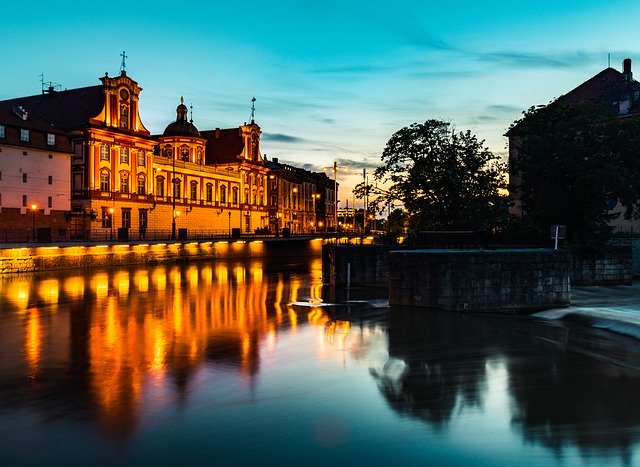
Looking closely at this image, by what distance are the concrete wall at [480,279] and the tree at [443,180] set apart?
40.3 ft

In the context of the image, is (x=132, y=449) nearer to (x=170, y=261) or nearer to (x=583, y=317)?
(x=583, y=317)

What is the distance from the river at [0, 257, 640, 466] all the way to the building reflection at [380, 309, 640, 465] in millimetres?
59

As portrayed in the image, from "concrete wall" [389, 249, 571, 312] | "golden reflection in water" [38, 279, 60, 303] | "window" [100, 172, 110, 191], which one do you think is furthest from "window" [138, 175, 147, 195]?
"concrete wall" [389, 249, 571, 312]

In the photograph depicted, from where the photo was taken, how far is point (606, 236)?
39438mm

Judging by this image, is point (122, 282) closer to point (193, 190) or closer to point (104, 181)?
point (104, 181)

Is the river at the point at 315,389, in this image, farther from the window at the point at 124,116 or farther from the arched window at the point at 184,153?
the arched window at the point at 184,153

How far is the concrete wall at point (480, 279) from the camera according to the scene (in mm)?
26438

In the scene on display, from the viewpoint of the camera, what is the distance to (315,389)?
1420 cm

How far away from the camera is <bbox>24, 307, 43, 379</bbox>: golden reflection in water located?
16203 millimetres

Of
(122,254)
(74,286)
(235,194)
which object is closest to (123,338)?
(74,286)

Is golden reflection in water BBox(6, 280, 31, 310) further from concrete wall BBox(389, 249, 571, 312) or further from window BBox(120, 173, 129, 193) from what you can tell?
window BBox(120, 173, 129, 193)

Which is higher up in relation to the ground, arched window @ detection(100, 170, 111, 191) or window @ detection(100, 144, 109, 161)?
window @ detection(100, 144, 109, 161)

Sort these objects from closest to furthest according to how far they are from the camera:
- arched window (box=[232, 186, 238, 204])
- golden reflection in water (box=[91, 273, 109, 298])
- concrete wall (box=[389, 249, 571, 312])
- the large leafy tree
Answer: concrete wall (box=[389, 249, 571, 312]), golden reflection in water (box=[91, 273, 109, 298]), the large leafy tree, arched window (box=[232, 186, 238, 204])

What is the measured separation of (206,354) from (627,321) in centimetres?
1760
